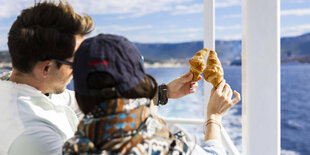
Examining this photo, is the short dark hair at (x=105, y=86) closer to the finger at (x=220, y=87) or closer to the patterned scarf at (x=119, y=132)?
the patterned scarf at (x=119, y=132)

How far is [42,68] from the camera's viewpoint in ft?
3.17

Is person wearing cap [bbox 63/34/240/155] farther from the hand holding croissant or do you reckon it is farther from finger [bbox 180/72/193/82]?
finger [bbox 180/72/193/82]

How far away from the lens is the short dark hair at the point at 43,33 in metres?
0.91

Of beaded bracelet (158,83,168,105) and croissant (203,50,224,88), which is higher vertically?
croissant (203,50,224,88)

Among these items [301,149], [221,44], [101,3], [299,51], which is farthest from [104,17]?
[301,149]

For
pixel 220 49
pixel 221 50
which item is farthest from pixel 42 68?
pixel 220 49

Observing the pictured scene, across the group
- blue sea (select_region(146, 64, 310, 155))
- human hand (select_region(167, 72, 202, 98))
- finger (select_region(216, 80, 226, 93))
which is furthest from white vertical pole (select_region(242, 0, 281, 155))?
blue sea (select_region(146, 64, 310, 155))

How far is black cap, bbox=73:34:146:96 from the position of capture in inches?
25.9

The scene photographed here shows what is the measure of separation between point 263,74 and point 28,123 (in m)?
0.70

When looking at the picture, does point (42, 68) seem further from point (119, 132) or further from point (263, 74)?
point (263, 74)

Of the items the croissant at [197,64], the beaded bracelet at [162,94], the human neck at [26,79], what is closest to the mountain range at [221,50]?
the beaded bracelet at [162,94]

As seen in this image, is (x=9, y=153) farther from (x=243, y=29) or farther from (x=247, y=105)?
(x=243, y=29)

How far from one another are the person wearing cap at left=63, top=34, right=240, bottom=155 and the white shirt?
21 centimetres

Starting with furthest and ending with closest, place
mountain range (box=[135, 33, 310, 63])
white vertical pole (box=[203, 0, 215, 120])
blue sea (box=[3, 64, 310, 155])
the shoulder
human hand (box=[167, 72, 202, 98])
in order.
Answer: blue sea (box=[3, 64, 310, 155]) → mountain range (box=[135, 33, 310, 63]) → white vertical pole (box=[203, 0, 215, 120]) → human hand (box=[167, 72, 202, 98]) → the shoulder
